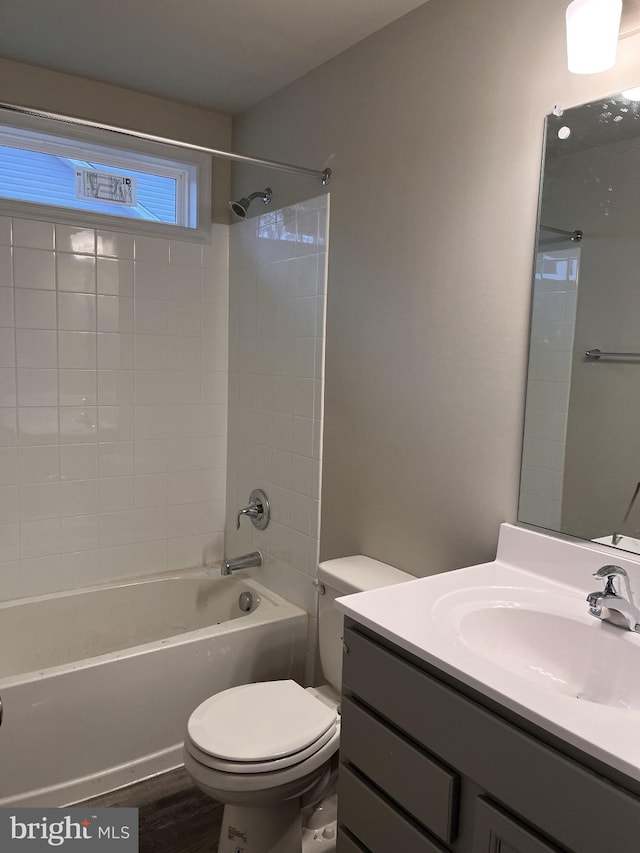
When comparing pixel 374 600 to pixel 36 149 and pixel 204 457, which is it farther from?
pixel 36 149

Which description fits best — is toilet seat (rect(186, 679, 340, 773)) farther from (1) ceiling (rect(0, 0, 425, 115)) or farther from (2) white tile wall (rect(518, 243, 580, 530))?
(1) ceiling (rect(0, 0, 425, 115))

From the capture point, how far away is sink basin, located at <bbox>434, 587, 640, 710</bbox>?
1264 millimetres

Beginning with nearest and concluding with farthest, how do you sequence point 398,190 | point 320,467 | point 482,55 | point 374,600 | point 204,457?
point 374,600 < point 482,55 < point 398,190 < point 320,467 < point 204,457

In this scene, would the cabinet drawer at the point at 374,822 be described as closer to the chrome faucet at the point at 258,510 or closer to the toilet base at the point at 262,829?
the toilet base at the point at 262,829

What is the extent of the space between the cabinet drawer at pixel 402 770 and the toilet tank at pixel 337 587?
0.57 meters

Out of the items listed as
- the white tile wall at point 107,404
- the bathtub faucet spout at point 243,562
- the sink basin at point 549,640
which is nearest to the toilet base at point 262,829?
the sink basin at point 549,640

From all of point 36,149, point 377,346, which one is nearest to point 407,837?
point 377,346

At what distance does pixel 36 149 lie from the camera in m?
2.57

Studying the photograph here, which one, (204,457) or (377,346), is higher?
(377,346)

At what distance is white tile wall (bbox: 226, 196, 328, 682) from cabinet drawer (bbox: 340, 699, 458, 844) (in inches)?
43.1

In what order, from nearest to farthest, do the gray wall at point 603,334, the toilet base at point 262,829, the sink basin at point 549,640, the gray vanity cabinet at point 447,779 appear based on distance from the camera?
the gray vanity cabinet at point 447,779 < the sink basin at point 549,640 < the gray wall at point 603,334 < the toilet base at point 262,829

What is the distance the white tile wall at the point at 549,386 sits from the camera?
156cm

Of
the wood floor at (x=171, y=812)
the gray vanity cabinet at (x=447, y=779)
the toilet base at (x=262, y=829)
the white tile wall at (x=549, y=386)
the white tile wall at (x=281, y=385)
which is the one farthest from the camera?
the white tile wall at (x=281, y=385)

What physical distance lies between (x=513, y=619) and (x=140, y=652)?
135cm
